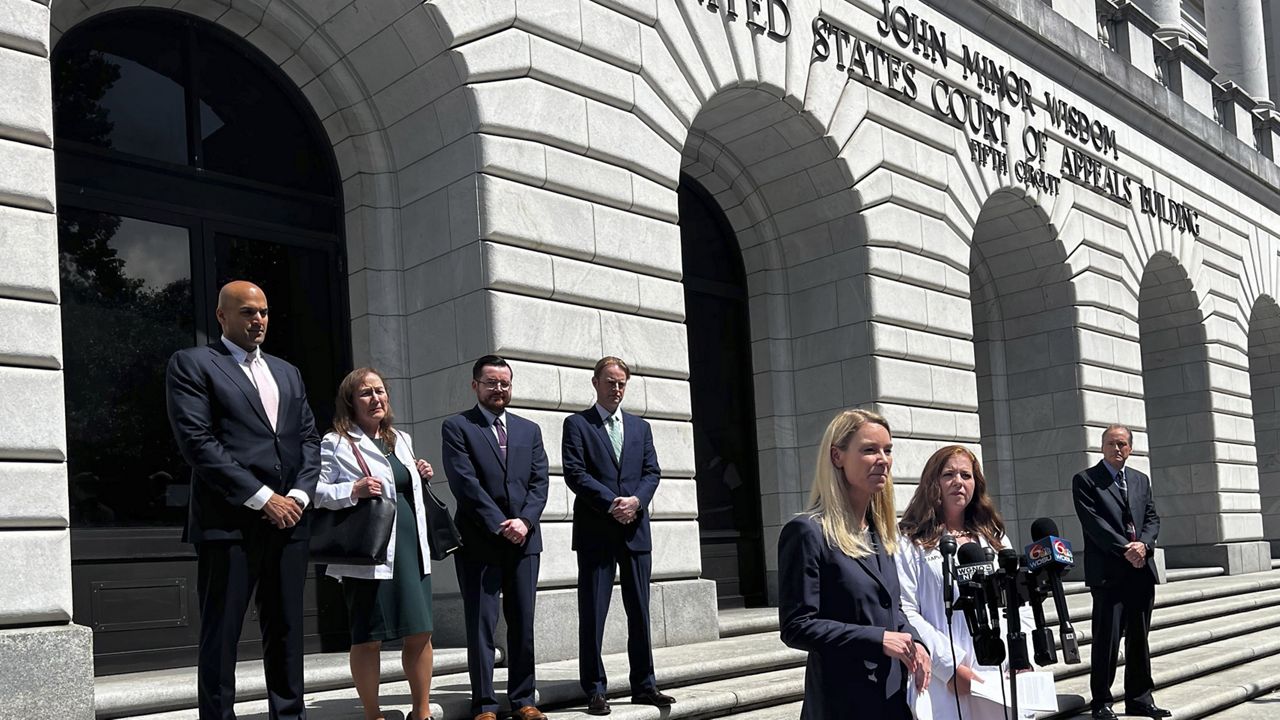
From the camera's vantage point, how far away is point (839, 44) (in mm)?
14055

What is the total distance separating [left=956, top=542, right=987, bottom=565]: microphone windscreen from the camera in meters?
4.31

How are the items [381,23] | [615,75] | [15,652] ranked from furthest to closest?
[615,75] → [381,23] → [15,652]

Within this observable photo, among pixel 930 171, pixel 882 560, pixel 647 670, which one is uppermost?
pixel 930 171

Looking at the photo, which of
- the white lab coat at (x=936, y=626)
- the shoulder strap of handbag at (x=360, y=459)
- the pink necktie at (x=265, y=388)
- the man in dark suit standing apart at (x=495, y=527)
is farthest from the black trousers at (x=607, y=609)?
the white lab coat at (x=936, y=626)

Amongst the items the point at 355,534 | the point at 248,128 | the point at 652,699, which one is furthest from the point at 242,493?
the point at 248,128

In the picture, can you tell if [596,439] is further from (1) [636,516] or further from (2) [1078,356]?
(2) [1078,356]

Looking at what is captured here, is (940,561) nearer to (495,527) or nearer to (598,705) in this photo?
(495,527)

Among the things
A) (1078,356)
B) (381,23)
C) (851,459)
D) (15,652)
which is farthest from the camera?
(1078,356)

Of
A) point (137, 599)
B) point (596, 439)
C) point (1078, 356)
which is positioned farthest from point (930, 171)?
point (137, 599)

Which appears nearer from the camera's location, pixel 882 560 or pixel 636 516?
pixel 882 560

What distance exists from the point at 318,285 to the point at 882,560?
7.26m

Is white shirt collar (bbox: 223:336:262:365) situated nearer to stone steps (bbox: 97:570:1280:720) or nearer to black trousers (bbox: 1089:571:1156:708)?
stone steps (bbox: 97:570:1280:720)

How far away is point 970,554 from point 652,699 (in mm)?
3775

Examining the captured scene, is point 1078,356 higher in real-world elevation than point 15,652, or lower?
higher
